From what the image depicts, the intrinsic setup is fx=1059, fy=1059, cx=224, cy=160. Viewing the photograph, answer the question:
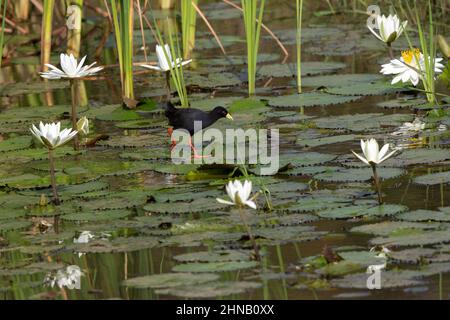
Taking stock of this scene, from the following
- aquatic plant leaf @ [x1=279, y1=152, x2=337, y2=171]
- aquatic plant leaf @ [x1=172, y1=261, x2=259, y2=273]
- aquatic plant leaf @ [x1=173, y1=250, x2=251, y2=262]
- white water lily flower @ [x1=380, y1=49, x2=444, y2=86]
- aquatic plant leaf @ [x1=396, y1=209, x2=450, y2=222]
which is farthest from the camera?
white water lily flower @ [x1=380, y1=49, x2=444, y2=86]

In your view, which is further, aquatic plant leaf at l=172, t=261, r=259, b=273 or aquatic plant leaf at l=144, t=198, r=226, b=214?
aquatic plant leaf at l=144, t=198, r=226, b=214

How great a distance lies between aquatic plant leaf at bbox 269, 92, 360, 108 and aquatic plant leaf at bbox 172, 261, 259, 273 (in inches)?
135

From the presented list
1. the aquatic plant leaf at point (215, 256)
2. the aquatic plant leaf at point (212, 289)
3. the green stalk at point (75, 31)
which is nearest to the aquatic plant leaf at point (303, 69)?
the green stalk at point (75, 31)

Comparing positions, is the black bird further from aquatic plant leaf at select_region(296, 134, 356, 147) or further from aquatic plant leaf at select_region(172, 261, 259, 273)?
aquatic plant leaf at select_region(172, 261, 259, 273)

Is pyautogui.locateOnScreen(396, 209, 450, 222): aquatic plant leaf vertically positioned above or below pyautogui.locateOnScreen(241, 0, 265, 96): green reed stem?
below

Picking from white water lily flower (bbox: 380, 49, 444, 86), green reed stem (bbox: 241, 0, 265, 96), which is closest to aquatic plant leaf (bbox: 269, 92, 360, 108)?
green reed stem (bbox: 241, 0, 265, 96)

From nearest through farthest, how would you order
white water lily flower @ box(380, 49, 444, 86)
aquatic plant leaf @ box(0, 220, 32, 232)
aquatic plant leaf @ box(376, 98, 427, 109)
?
aquatic plant leaf @ box(0, 220, 32, 232)
white water lily flower @ box(380, 49, 444, 86)
aquatic plant leaf @ box(376, 98, 427, 109)

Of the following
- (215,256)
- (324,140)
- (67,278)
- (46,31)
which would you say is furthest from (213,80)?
(67,278)

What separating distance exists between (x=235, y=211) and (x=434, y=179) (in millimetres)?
1201

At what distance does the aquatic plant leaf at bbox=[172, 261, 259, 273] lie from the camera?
16.0 ft

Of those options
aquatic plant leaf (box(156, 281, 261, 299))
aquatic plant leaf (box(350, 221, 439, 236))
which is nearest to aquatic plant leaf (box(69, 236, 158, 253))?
aquatic plant leaf (box(156, 281, 261, 299))

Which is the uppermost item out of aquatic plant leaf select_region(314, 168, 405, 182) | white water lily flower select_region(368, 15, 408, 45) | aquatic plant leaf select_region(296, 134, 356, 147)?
white water lily flower select_region(368, 15, 408, 45)
